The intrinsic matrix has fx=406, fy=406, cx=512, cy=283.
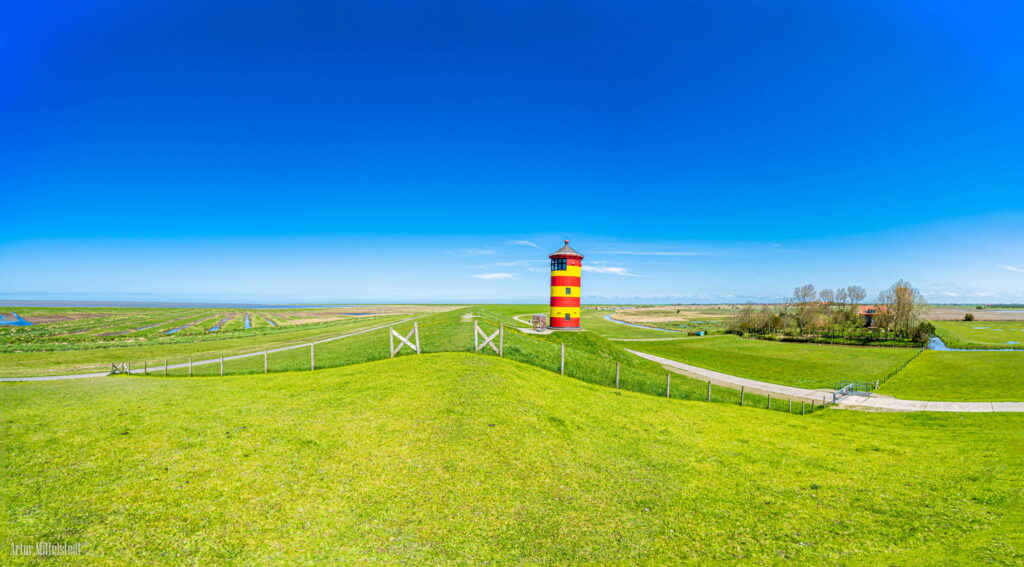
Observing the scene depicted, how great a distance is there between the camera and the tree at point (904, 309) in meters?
80.8

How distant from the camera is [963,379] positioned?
37250 mm

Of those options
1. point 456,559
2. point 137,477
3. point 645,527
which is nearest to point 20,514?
point 137,477

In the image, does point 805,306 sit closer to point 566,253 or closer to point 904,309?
point 904,309

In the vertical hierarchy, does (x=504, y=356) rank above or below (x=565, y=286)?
below

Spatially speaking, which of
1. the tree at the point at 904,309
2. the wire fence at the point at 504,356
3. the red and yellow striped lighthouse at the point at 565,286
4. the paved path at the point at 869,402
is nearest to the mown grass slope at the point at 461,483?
the wire fence at the point at 504,356

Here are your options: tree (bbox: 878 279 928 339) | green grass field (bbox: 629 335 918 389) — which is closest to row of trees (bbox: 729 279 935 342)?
tree (bbox: 878 279 928 339)

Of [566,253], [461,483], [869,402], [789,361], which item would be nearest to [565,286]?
[566,253]

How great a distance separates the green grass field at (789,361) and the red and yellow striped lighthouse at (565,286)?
2031 centimetres

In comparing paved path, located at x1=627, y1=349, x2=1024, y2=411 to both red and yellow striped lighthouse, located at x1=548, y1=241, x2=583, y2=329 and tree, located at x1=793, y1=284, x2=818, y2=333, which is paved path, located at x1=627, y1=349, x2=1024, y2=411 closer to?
red and yellow striped lighthouse, located at x1=548, y1=241, x2=583, y2=329

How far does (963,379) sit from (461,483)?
51896mm

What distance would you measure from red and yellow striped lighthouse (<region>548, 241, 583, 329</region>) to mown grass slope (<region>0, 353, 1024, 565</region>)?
1748cm

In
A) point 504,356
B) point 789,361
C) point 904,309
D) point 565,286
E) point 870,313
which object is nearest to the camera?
point 504,356

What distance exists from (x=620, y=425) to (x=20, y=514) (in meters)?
12.2

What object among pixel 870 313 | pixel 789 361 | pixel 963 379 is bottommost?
pixel 789 361
